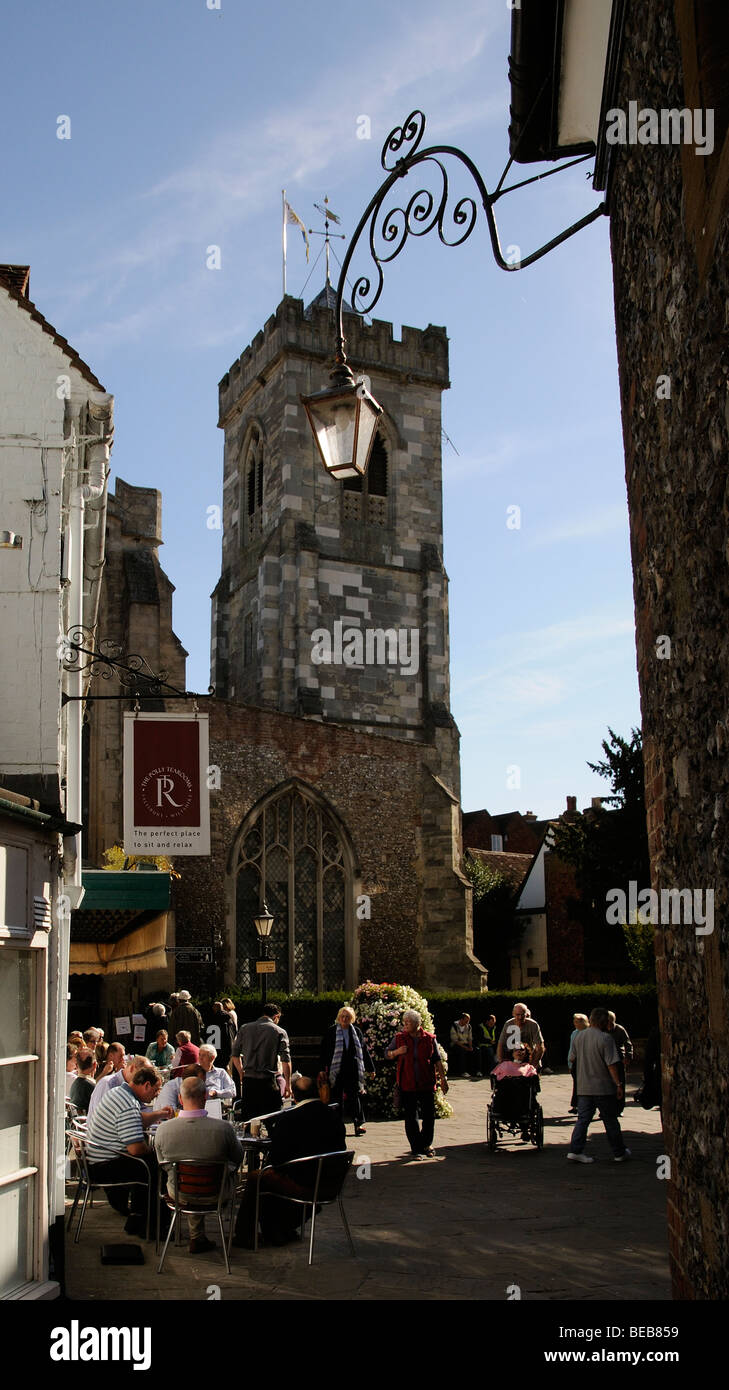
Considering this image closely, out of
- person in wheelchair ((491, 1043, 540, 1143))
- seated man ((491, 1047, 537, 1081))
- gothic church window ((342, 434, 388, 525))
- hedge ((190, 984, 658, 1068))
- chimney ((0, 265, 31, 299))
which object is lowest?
hedge ((190, 984, 658, 1068))

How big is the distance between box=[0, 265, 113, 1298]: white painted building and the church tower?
2234cm

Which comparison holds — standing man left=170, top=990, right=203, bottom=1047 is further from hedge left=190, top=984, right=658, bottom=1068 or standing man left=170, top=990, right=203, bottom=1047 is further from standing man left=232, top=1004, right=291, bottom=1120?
hedge left=190, top=984, right=658, bottom=1068

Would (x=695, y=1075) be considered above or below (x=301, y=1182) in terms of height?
above

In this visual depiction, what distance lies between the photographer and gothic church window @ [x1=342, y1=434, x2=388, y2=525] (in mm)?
35219

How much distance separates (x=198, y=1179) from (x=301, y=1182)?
2.12ft

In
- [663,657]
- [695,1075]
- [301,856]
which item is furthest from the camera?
[301,856]

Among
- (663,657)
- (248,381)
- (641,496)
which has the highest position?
(248,381)

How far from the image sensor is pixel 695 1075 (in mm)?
4160

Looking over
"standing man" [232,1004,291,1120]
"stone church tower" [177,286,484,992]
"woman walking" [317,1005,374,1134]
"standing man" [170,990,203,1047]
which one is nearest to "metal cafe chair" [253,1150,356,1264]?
"standing man" [232,1004,291,1120]

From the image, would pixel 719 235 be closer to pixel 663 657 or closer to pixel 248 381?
pixel 663 657

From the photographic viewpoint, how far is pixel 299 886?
1038 inches

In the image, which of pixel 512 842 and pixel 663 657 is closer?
pixel 663 657

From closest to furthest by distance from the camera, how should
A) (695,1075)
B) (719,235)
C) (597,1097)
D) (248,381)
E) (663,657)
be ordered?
(719,235)
(695,1075)
(663,657)
(597,1097)
(248,381)
